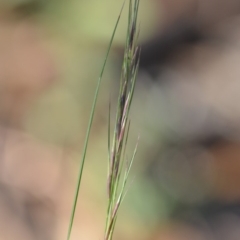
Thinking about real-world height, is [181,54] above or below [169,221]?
above

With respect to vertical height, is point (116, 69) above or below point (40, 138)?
above

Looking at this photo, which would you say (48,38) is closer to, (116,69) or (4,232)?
(116,69)

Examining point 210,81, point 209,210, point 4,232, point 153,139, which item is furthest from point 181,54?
point 4,232

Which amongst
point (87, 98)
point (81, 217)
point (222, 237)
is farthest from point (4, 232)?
point (222, 237)

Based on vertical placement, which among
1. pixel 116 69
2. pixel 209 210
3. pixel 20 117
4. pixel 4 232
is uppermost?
pixel 116 69

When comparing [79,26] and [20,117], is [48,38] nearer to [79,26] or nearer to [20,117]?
[79,26]
